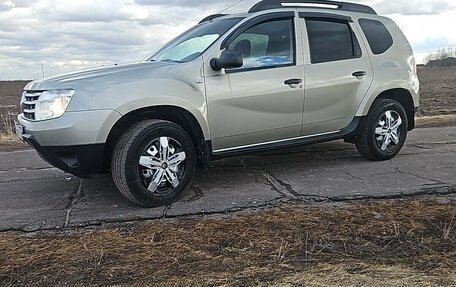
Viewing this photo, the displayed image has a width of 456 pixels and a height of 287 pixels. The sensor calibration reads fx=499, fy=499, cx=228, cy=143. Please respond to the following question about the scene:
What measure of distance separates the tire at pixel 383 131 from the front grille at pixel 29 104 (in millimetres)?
4017

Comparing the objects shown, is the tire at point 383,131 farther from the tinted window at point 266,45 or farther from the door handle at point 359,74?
the tinted window at point 266,45

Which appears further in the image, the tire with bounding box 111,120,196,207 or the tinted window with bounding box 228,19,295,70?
the tinted window with bounding box 228,19,295,70

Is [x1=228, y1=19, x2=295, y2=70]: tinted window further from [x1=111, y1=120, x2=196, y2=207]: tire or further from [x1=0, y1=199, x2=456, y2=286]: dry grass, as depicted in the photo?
[x1=0, y1=199, x2=456, y2=286]: dry grass

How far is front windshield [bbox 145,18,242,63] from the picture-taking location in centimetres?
553

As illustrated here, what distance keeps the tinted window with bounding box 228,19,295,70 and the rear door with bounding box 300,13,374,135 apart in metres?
0.24

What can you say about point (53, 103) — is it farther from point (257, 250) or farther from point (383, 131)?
point (383, 131)

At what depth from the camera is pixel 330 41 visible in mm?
6289

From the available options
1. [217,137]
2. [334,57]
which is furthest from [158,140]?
[334,57]

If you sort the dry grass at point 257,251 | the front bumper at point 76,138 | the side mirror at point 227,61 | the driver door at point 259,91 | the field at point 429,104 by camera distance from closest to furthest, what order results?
the dry grass at point 257,251
the front bumper at point 76,138
the side mirror at point 227,61
the driver door at point 259,91
the field at point 429,104

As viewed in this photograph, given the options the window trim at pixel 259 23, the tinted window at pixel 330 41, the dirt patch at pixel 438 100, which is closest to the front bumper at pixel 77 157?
the window trim at pixel 259 23

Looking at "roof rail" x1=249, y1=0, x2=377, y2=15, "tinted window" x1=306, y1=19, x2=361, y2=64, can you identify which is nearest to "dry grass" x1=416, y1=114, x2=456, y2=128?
"roof rail" x1=249, y1=0, x2=377, y2=15

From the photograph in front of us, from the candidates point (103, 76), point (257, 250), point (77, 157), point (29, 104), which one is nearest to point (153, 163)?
point (77, 157)

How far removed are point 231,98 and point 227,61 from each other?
0.42 metres

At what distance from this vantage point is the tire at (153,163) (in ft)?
15.6
